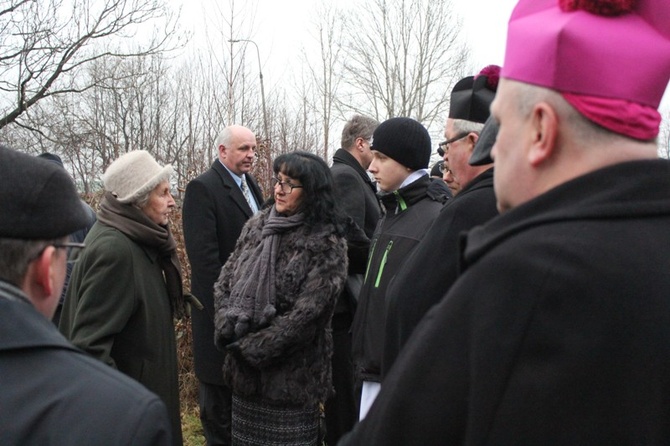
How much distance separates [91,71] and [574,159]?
684 inches

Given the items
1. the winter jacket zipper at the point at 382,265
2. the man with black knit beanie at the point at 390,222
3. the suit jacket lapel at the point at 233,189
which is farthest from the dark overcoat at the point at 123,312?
the suit jacket lapel at the point at 233,189

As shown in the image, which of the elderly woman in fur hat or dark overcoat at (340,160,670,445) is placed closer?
dark overcoat at (340,160,670,445)

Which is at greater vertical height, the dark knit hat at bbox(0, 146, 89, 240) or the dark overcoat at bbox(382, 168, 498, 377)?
the dark knit hat at bbox(0, 146, 89, 240)

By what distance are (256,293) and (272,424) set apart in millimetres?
773

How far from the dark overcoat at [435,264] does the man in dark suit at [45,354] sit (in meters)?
1.07

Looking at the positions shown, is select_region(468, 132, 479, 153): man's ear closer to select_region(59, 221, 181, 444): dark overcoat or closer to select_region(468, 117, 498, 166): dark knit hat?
select_region(468, 117, 498, 166): dark knit hat

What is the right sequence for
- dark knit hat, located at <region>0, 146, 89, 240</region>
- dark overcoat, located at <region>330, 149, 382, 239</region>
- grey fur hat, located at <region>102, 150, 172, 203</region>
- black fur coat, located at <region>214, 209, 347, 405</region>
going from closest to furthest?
dark knit hat, located at <region>0, 146, 89, 240</region>, grey fur hat, located at <region>102, 150, 172, 203</region>, black fur coat, located at <region>214, 209, 347, 405</region>, dark overcoat, located at <region>330, 149, 382, 239</region>

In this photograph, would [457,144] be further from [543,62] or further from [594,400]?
[594,400]

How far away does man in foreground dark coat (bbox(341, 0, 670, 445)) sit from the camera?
992 mm

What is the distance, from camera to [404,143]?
12.1 feet

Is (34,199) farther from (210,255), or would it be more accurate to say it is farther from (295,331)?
(210,255)

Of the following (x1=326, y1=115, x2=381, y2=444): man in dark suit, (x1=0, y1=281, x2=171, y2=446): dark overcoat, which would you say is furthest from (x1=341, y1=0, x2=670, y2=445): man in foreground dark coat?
(x1=326, y1=115, x2=381, y2=444): man in dark suit

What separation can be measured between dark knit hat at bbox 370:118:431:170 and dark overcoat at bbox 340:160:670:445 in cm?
264

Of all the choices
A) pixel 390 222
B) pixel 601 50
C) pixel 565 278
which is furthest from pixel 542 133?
pixel 390 222
